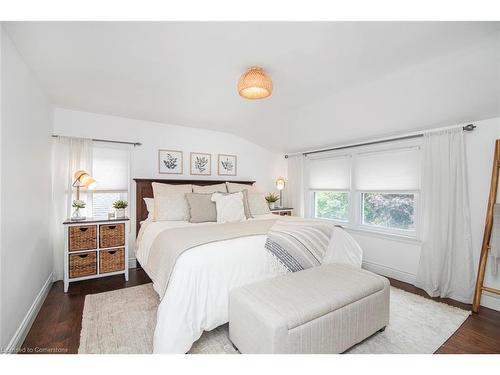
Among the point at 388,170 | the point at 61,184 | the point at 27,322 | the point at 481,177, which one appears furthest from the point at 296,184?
the point at 27,322

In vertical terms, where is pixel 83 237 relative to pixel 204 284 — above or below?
above

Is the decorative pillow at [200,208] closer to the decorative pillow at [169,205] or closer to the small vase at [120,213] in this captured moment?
the decorative pillow at [169,205]

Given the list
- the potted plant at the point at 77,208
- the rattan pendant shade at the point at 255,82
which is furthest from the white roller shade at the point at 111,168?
the rattan pendant shade at the point at 255,82

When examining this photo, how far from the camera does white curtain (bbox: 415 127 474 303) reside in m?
2.46

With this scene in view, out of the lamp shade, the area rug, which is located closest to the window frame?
the area rug

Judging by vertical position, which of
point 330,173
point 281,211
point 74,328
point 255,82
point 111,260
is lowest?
point 74,328

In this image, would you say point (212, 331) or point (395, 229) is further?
point (395, 229)

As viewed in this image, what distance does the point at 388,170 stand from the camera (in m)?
3.24

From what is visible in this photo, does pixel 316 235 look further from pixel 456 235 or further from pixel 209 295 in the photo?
pixel 456 235

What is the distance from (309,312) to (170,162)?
3.10m

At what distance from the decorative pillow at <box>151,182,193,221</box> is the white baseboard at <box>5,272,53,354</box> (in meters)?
1.30

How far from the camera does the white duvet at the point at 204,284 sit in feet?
5.27

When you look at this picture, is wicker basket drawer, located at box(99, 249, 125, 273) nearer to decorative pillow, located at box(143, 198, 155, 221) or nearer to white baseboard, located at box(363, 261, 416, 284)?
decorative pillow, located at box(143, 198, 155, 221)

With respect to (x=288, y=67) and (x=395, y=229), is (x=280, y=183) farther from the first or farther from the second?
(x=288, y=67)
